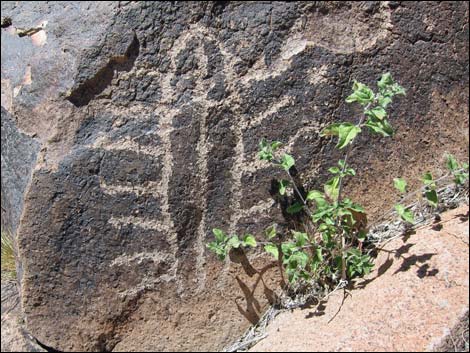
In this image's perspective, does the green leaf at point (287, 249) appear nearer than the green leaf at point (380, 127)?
No

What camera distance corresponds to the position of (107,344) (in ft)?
8.79

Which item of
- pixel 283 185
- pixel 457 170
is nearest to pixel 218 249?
pixel 283 185

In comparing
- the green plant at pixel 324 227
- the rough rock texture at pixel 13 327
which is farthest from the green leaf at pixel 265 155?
the rough rock texture at pixel 13 327

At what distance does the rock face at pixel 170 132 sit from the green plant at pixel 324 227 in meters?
0.06

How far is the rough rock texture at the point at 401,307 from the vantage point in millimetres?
2242

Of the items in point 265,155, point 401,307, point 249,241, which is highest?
point 265,155

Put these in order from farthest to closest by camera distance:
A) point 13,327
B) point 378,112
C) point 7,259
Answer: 1. point 7,259
2. point 13,327
3. point 378,112

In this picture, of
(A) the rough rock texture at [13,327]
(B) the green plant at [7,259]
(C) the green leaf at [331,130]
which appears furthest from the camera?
(B) the green plant at [7,259]

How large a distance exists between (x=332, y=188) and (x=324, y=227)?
0.45 ft

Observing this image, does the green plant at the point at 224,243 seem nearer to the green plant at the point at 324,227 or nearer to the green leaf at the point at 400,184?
the green plant at the point at 324,227

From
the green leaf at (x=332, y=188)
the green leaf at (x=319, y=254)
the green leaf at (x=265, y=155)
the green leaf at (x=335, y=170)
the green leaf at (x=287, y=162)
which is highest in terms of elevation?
the green leaf at (x=265, y=155)

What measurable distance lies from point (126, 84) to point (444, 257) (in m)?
1.14

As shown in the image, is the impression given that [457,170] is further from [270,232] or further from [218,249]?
[218,249]

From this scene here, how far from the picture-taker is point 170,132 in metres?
2.53
